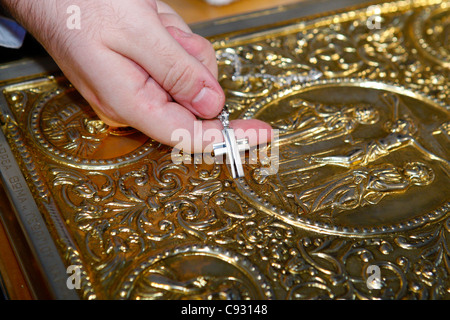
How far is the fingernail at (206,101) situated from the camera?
0.85 m

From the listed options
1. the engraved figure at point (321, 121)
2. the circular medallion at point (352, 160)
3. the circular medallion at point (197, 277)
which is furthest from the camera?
the engraved figure at point (321, 121)

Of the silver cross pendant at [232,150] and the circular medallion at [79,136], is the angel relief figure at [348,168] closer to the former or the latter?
the silver cross pendant at [232,150]

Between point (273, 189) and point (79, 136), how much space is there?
15.1 inches

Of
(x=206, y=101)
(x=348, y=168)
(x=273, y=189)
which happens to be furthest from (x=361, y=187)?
(x=206, y=101)

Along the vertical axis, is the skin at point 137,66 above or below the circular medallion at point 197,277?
above

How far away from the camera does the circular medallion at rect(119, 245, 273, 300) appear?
0.69 meters

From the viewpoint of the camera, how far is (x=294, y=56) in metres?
1.13

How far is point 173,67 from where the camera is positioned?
2.66 ft

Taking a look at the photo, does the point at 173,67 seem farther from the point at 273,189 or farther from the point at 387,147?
the point at 387,147

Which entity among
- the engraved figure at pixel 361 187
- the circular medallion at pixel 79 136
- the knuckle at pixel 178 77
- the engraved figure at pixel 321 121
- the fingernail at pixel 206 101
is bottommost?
the circular medallion at pixel 79 136

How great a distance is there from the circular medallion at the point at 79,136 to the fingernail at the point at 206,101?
0.11 m

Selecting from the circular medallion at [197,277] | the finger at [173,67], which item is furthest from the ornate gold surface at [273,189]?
the finger at [173,67]

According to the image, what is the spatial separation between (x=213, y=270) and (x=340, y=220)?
0.77ft
